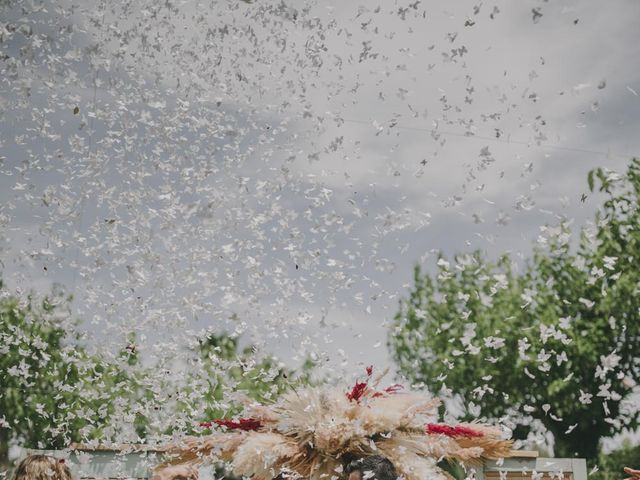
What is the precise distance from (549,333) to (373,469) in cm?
1823

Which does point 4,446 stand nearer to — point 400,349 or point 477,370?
point 400,349

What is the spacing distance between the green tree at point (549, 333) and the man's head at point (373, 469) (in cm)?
1460

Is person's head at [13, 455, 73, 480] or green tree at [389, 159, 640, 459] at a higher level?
green tree at [389, 159, 640, 459]

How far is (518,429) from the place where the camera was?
24.9 meters

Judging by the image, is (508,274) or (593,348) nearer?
(593,348)

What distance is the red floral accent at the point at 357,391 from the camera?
5.51m

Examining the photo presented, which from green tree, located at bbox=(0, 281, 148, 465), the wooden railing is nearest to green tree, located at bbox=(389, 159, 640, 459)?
the wooden railing

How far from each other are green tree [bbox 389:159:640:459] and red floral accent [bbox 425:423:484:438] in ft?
44.5

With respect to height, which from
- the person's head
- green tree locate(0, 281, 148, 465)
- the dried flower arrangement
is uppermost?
green tree locate(0, 281, 148, 465)

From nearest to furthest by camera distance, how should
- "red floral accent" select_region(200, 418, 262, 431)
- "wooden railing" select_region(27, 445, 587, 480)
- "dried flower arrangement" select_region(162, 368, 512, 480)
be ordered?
"dried flower arrangement" select_region(162, 368, 512, 480), "red floral accent" select_region(200, 418, 262, 431), "wooden railing" select_region(27, 445, 587, 480)

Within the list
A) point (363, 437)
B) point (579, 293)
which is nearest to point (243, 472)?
point (363, 437)

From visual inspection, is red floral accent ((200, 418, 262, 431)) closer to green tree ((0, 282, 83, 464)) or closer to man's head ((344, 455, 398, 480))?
man's head ((344, 455, 398, 480))

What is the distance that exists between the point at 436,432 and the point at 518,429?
68.5ft

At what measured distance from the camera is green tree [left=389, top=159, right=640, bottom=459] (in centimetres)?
2030
